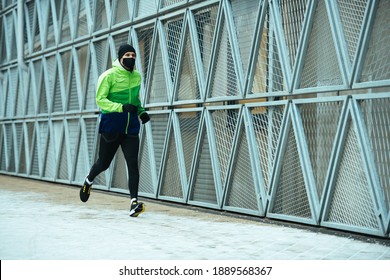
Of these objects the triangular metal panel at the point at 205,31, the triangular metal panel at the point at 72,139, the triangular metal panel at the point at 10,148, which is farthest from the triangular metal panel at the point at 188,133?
the triangular metal panel at the point at 10,148

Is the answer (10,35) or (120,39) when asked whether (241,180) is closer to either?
(120,39)

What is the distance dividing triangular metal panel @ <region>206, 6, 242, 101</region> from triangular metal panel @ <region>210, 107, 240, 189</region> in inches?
10.1

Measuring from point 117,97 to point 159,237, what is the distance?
268 centimetres

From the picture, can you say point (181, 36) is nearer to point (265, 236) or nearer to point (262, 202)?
point (262, 202)

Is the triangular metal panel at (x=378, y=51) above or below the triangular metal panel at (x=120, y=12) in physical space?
below

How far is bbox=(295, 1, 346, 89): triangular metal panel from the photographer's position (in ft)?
26.1

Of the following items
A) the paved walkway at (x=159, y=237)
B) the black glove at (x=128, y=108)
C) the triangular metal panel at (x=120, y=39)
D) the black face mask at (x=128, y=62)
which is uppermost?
the triangular metal panel at (x=120, y=39)

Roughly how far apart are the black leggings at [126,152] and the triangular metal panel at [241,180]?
1416 mm

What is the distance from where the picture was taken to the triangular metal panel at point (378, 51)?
285 inches

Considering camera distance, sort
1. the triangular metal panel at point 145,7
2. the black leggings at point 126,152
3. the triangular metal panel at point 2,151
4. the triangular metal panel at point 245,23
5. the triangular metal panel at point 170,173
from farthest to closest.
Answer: the triangular metal panel at point 2,151, the triangular metal panel at point 145,7, the triangular metal panel at point 170,173, the triangular metal panel at point 245,23, the black leggings at point 126,152

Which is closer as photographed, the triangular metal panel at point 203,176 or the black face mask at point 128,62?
the black face mask at point 128,62

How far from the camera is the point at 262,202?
884cm

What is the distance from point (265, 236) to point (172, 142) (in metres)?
4.31

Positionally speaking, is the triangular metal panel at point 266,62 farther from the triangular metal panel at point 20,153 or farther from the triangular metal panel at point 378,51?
the triangular metal panel at point 20,153
